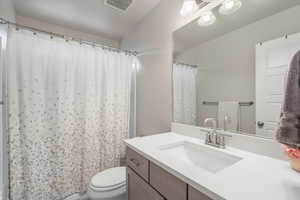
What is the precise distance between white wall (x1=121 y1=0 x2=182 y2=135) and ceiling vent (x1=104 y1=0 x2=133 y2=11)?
288 millimetres

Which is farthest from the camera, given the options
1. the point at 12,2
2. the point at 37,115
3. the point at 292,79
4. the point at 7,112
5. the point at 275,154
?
the point at 12,2

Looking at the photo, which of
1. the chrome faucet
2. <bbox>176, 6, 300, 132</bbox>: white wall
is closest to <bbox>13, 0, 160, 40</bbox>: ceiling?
<bbox>176, 6, 300, 132</bbox>: white wall

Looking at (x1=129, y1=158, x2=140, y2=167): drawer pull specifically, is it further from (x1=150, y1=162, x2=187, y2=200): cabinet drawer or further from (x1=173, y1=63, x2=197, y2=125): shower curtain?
(x1=173, y1=63, x2=197, y2=125): shower curtain

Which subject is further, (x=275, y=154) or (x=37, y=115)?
(x=37, y=115)

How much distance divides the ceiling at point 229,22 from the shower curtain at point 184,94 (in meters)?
0.22

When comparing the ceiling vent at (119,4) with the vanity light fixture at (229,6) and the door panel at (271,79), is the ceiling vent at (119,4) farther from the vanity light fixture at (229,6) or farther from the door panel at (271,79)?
the door panel at (271,79)

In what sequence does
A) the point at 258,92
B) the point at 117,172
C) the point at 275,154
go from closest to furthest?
the point at 275,154, the point at 258,92, the point at 117,172

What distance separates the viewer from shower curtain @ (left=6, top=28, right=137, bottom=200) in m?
1.25

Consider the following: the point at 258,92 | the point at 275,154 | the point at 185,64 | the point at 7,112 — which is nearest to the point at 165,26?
the point at 185,64

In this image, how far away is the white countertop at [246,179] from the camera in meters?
0.47

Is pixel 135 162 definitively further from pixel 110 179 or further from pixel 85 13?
pixel 85 13

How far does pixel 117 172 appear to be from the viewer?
4.73 ft

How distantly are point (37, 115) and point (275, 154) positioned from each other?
72.8 inches

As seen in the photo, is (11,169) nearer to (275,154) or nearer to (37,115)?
(37,115)
